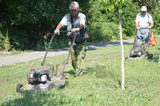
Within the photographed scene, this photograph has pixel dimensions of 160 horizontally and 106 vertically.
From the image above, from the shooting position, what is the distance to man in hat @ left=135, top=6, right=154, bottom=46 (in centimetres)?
912

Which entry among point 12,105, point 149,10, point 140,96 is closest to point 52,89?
point 12,105

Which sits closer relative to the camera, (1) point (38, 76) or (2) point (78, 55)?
(1) point (38, 76)

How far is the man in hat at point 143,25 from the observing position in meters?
9.12

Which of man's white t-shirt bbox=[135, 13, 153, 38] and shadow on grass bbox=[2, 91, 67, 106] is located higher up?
man's white t-shirt bbox=[135, 13, 153, 38]

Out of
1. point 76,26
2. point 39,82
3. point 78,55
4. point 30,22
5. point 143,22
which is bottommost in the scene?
point 39,82

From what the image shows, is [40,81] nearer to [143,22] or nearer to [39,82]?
[39,82]

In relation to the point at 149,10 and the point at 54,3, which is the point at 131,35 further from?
the point at 54,3

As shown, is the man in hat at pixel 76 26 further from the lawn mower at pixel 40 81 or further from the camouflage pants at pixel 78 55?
the lawn mower at pixel 40 81

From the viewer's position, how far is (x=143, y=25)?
9.26 m

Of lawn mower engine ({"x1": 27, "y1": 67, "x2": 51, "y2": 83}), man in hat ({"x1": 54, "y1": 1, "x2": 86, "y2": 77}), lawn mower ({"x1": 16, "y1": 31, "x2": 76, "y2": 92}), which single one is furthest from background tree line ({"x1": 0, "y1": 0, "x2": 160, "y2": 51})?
lawn mower engine ({"x1": 27, "y1": 67, "x2": 51, "y2": 83})

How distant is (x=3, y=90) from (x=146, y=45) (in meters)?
6.53

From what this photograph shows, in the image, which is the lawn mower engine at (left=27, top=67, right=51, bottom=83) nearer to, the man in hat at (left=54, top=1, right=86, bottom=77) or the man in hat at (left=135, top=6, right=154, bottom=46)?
the man in hat at (left=54, top=1, right=86, bottom=77)

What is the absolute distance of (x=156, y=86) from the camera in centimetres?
527

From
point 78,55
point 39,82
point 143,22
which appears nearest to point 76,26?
point 78,55
